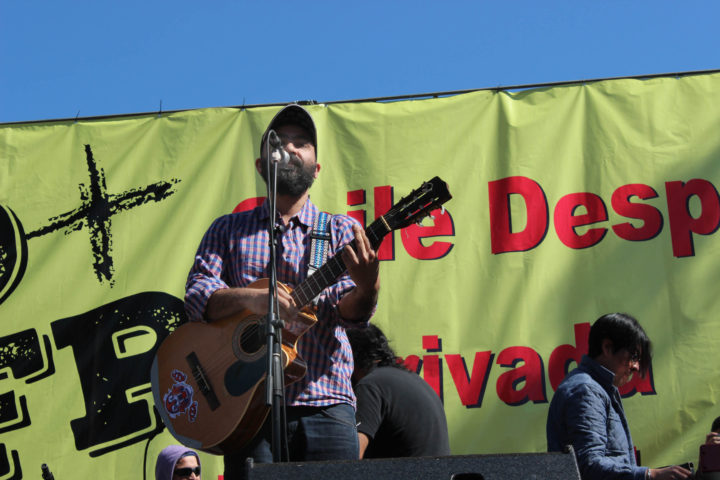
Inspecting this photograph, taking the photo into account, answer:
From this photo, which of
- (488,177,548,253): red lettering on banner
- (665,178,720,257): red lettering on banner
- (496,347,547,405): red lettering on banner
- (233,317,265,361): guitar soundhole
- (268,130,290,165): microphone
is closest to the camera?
(268,130,290,165): microphone

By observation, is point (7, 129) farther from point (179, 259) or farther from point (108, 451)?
point (108, 451)

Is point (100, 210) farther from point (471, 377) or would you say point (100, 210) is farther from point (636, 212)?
point (636, 212)

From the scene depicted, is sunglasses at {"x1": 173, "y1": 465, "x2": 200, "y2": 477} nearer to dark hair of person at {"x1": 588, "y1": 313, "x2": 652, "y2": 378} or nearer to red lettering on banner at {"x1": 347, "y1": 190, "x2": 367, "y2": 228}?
red lettering on banner at {"x1": 347, "y1": 190, "x2": 367, "y2": 228}

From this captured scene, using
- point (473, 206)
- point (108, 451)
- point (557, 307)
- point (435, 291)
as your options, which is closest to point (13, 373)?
point (108, 451)

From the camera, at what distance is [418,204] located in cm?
288

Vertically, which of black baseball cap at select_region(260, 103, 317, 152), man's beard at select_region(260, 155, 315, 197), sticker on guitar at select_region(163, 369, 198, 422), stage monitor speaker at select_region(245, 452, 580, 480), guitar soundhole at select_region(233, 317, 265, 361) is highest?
black baseball cap at select_region(260, 103, 317, 152)

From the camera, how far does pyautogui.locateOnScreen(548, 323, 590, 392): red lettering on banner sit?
14.5 feet

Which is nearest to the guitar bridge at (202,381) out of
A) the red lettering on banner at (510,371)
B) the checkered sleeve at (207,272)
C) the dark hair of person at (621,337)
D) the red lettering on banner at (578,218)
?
the checkered sleeve at (207,272)

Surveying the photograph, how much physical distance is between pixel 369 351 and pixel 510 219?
1.43 meters

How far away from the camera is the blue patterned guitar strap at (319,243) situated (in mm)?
2863

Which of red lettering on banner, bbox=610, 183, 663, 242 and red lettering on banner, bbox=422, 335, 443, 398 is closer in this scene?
red lettering on banner, bbox=422, 335, 443, 398

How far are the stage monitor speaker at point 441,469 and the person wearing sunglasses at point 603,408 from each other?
1313 millimetres

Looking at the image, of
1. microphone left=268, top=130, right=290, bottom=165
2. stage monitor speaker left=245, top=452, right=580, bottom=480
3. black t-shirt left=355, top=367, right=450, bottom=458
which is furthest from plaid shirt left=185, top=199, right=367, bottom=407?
stage monitor speaker left=245, top=452, right=580, bottom=480

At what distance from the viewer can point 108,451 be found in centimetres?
456
